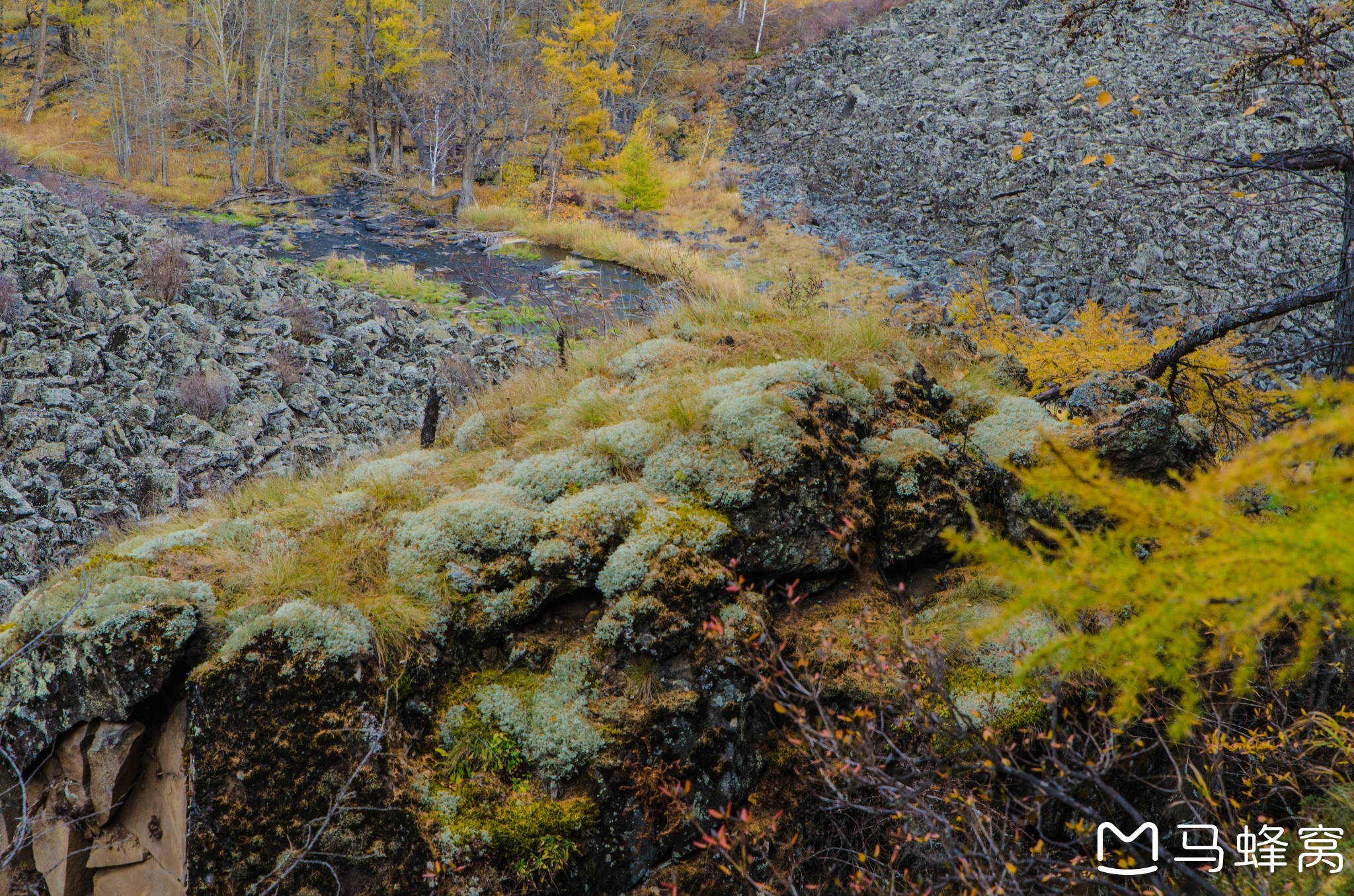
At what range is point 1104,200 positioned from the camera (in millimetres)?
19484

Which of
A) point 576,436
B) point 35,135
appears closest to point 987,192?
point 576,436

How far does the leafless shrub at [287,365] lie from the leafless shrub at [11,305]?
309 cm

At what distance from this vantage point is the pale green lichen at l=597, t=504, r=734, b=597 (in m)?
3.79

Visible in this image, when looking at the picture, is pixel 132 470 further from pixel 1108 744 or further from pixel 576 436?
pixel 1108 744

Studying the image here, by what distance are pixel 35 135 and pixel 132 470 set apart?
118 ft

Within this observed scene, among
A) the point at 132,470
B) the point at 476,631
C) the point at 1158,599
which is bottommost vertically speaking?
the point at 132,470

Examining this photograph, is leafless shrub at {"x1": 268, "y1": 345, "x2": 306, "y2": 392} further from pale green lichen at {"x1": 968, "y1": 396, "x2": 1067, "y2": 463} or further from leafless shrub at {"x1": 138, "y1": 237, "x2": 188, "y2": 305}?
pale green lichen at {"x1": 968, "y1": 396, "x2": 1067, "y2": 463}

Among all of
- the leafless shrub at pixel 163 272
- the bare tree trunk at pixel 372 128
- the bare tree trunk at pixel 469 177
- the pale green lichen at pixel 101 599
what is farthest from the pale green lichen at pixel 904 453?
the bare tree trunk at pixel 372 128

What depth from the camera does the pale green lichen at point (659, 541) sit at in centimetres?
379

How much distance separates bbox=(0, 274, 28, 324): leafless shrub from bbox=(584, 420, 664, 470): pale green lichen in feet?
34.4

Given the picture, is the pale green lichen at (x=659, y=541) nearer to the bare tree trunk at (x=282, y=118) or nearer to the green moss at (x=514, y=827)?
the green moss at (x=514, y=827)

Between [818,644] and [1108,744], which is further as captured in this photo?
[818,644]

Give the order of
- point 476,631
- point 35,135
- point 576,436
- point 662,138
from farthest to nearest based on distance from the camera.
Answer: point 662,138, point 35,135, point 576,436, point 476,631

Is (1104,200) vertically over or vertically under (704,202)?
over
